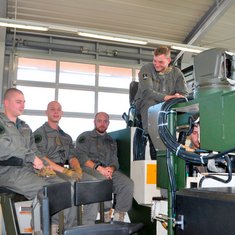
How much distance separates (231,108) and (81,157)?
9.25 feet

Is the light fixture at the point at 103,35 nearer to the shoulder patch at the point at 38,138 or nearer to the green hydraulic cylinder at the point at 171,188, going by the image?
the shoulder patch at the point at 38,138

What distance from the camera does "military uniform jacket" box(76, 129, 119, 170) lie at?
3912 millimetres

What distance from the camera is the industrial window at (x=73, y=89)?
6.29 m

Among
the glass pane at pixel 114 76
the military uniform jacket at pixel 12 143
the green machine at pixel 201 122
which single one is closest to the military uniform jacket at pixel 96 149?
the military uniform jacket at pixel 12 143

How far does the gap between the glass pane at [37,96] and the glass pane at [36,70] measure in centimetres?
20

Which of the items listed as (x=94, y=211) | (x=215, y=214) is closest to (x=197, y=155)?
(x=215, y=214)

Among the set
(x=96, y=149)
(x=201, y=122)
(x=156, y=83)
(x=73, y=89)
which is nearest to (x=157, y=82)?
(x=156, y=83)

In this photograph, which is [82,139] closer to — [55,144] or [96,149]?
[96,149]

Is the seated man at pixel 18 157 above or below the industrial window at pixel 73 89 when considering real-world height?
below

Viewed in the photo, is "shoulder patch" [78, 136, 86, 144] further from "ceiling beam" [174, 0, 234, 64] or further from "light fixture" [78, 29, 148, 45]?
"ceiling beam" [174, 0, 234, 64]

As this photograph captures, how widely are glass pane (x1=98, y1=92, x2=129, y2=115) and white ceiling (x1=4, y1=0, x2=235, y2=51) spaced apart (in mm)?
Answer: 1374

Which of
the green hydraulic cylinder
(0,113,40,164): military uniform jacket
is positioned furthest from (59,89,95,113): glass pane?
the green hydraulic cylinder

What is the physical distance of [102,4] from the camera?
233 inches

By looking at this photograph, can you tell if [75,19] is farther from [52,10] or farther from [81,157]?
[81,157]
